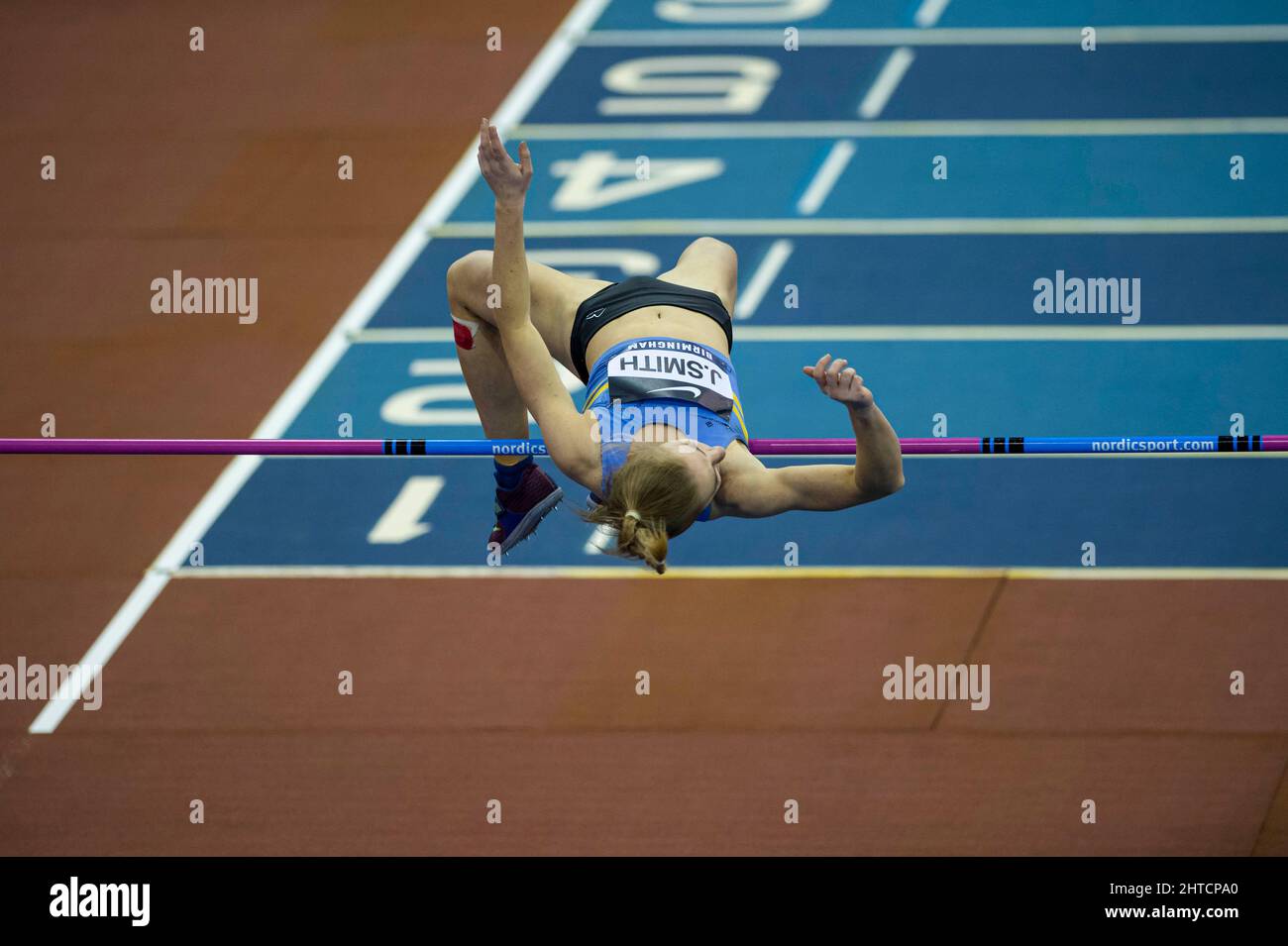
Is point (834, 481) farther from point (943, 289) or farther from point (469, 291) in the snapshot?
point (943, 289)

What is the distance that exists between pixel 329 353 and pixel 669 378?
3804mm

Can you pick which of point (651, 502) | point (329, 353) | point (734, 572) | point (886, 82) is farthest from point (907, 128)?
point (651, 502)

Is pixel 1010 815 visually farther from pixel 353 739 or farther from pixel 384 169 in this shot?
pixel 384 169

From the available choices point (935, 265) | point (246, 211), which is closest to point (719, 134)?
point (935, 265)

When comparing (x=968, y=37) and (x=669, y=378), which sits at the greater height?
(x=968, y=37)

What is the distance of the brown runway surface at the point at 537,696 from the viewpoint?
17.6 ft

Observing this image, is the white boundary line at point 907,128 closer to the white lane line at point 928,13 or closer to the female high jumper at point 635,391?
the white lane line at point 928,13

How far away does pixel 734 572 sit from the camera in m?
6.48

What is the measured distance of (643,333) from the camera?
431 centimetres

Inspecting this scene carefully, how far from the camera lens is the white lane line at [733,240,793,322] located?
7648 mm

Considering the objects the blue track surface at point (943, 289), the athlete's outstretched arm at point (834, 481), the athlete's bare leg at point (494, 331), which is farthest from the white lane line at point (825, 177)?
the athlete's outstretched arm at point (834, 481)

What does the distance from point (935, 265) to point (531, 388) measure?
14.6 feet

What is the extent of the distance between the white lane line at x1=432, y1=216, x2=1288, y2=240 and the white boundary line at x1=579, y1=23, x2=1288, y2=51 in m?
1.63

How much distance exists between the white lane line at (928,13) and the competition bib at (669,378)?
585 cm
